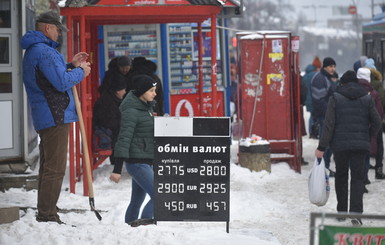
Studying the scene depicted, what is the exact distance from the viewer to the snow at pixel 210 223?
7.33 metres

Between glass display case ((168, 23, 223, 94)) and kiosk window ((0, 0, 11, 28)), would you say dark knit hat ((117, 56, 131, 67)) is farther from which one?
glass display case ((168, 23, 223, 94))

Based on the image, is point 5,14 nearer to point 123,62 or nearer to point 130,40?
point 123,62

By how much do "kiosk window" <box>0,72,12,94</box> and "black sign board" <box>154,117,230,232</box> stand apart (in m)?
4.07

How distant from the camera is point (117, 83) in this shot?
12.2m

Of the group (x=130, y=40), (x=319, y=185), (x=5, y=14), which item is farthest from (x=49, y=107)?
(x=130, y=40)

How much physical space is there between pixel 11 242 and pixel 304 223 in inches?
163

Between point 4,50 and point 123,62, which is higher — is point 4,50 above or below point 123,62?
above

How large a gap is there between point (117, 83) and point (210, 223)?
3.25 meters

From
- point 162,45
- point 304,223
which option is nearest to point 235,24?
point 162,45

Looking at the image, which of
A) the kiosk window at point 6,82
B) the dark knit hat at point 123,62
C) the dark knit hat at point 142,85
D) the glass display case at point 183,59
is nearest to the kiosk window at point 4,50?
the kiosk window at point 6,82

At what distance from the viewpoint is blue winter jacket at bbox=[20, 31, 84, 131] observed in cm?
806

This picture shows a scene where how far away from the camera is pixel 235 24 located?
221 feet

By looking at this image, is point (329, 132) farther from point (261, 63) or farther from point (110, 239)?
point (261, 63)

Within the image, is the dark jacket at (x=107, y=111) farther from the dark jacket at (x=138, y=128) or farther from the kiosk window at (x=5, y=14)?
the dark jacket at (x=138, y=128)
